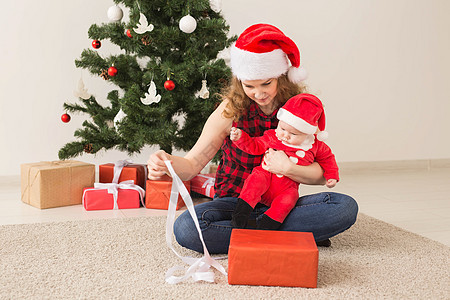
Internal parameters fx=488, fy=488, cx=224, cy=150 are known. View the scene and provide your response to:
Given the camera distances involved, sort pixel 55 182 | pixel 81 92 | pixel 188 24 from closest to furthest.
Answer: pixel 188 24
pixel 55 182
pixel 81 92

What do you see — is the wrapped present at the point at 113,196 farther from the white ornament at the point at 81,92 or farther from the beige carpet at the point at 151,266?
the white ornament at the point at 81,92

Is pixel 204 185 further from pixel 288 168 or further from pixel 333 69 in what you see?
pixel 333 69

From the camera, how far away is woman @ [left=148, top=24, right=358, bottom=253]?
5.20 feet

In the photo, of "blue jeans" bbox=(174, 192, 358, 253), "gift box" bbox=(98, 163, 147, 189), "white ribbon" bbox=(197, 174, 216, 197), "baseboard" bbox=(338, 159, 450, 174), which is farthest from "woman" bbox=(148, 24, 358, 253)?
"baseboard" bbox=(338, 159, 450, 174)

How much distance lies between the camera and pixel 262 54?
156cm

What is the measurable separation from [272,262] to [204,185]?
1.19 m

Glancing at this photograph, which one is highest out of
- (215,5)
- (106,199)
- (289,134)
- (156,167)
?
(215,5)

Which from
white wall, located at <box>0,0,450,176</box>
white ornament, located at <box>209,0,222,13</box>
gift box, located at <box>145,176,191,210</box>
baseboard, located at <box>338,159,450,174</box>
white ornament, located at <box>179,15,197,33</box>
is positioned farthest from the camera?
baseboard, located at <box>338,159,450,174</box>

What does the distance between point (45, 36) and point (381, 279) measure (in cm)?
229

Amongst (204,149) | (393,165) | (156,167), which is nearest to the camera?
(156,167)

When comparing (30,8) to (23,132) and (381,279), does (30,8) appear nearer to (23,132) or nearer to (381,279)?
(23,132)

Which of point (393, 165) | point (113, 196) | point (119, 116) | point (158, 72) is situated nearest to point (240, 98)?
point (158, 72)

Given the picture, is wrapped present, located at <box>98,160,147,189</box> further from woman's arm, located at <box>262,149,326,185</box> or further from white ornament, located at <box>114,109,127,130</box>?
woman's arm, located at <box>262,149,326,185</box>

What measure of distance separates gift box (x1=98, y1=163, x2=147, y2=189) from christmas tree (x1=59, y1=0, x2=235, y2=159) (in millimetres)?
108
